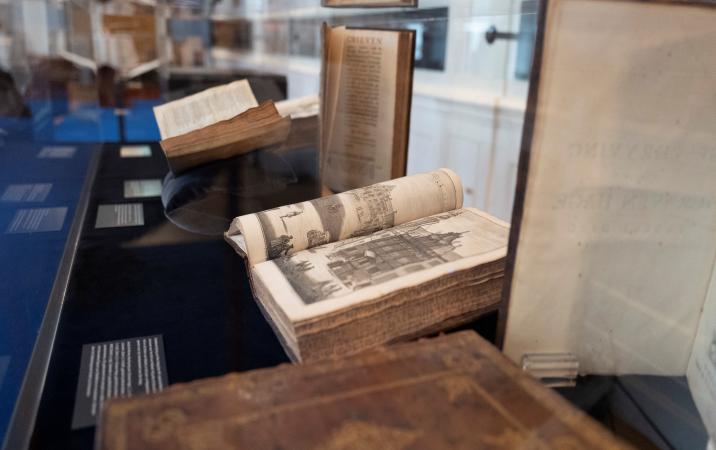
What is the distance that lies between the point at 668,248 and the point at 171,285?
0.71 meters

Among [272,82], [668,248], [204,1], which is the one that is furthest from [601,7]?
[204,1]

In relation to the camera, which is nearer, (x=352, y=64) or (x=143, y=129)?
(x=352, y=64)

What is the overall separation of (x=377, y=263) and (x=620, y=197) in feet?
1.02

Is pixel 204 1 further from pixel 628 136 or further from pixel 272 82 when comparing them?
pixel 628 136

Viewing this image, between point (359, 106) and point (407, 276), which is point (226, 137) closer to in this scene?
point (359, 106)

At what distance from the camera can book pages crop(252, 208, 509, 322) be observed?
66 cm

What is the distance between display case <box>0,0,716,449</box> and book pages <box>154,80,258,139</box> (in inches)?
6.4

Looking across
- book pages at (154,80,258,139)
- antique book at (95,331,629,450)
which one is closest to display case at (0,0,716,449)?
antique book at (95,331,629,450)

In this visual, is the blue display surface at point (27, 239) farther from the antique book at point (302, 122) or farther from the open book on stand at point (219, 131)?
the antique book at point (302, 122)

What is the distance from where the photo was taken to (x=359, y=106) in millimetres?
1253

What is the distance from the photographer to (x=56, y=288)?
874mm

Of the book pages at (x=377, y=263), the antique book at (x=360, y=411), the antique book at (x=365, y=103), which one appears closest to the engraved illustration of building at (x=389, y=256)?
the book pages at (x=377, y=263)

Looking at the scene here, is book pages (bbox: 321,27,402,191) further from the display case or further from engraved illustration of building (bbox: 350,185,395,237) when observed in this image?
engraved illustration of building (bbox: 350,185,395,237)

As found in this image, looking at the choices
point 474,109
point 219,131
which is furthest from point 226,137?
point 474,109
